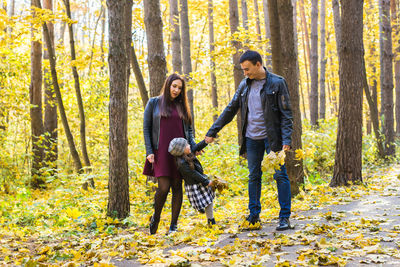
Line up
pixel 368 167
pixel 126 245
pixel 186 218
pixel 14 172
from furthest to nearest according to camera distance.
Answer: pixel 368 167 → pixel 14 172 → pixel 186 218 → pixel 126 245

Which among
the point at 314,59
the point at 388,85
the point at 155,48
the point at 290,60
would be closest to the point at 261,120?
the point at 290,60

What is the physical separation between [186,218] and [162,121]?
2295 millimetres

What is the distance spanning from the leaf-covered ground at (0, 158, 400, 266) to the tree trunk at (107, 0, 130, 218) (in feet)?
1.15

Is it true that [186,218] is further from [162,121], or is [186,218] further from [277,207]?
[162,121]

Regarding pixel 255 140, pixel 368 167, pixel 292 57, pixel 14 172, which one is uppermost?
pixel 292 57

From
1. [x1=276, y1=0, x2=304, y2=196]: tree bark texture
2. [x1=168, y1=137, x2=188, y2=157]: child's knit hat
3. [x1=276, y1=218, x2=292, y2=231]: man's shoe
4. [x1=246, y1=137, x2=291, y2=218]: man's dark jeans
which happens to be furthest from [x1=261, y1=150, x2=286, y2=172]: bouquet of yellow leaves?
[x1=276, y1=0, x2=304, y2=196]: tree bark texture

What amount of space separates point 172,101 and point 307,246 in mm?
2438

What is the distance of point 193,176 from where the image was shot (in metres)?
5.09

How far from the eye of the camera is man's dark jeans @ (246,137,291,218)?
4.87 meters

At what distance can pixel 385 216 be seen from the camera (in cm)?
544

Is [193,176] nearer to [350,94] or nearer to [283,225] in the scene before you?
[283,225]

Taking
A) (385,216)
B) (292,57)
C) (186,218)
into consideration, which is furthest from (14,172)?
(385,216)

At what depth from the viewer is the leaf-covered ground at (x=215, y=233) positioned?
367cm

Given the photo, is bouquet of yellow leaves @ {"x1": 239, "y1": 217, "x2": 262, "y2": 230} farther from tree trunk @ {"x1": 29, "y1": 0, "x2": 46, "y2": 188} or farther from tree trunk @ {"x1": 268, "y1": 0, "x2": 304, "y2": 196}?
tree trunk @ {"x1": 29, "y1": 0, "x2": 46, "y2": 188}
